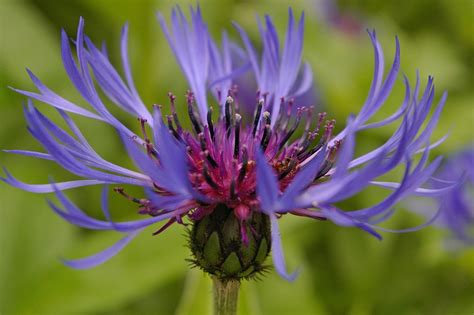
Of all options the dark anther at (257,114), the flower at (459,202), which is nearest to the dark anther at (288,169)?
the dark anther at (257,114)

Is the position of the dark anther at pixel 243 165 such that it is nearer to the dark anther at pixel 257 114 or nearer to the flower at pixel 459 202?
the dark anther at pixel 257 114

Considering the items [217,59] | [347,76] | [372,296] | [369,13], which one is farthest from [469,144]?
[217,59]

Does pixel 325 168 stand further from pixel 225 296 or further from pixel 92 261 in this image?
pixel 92 261

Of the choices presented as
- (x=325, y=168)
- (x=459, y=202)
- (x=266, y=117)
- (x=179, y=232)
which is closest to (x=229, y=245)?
(x=325, y=168)

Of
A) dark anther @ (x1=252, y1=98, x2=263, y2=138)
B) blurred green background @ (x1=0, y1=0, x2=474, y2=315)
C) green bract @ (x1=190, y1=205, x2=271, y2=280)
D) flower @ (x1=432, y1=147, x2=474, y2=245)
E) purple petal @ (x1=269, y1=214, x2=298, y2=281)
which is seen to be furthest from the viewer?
flower @ (x1=432, y1=147, x2=474, y2=245)

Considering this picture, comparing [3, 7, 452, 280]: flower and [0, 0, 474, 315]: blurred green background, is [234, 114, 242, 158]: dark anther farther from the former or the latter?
[0, 0, 474, 315]: blurred green background

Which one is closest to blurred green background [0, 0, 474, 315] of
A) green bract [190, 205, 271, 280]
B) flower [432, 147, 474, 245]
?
flower [432, 147, 474, 245]

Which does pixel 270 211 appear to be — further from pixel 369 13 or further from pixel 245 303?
pixel 369 13
